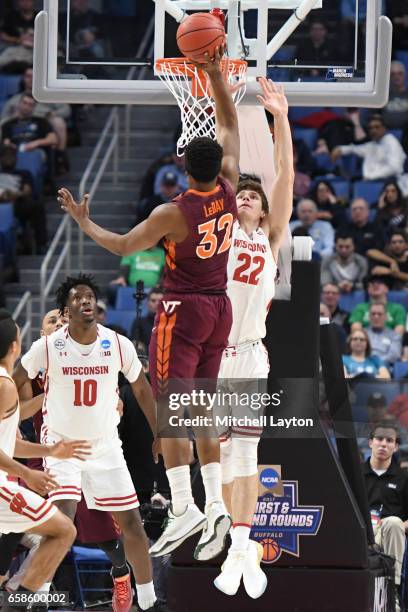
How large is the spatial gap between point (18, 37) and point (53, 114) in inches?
78.1

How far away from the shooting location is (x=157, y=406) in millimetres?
8430

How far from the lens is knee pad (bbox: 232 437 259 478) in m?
8.88

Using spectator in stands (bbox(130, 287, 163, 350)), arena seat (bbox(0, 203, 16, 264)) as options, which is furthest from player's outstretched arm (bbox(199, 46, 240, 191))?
arena seat (bbox(0, 203, 16, 264))

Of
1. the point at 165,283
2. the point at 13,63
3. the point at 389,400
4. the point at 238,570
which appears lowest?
the point at 238,570

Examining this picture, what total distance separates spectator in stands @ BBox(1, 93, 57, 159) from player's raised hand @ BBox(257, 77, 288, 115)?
8154 mm

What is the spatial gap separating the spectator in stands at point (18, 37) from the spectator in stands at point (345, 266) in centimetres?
513

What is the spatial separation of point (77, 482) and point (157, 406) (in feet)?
4.56

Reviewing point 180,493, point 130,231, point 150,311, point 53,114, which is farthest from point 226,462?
point 53,114

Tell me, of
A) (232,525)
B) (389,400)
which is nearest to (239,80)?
(232,525)

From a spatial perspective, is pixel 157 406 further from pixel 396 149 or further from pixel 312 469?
pixel 396 149

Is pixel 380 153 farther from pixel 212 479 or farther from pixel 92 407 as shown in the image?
pixel 212 479

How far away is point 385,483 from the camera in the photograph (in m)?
11.2

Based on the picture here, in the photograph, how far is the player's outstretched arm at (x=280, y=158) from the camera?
349 inches

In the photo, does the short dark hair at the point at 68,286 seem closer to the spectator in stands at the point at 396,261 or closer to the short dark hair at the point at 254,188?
the short dark hair at the point at 254,188
